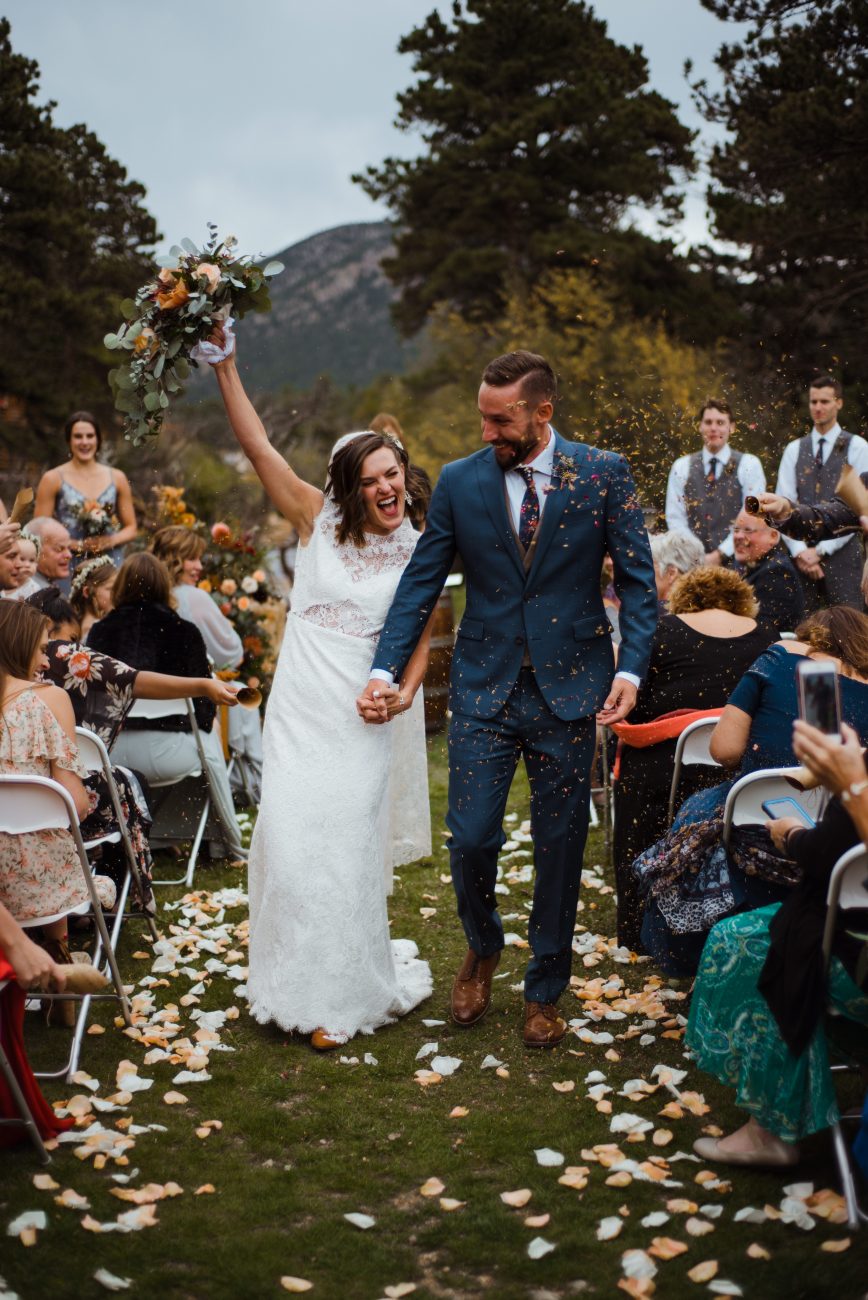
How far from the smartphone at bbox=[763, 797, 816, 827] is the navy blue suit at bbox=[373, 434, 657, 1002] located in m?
0.75

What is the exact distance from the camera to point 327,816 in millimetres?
4352

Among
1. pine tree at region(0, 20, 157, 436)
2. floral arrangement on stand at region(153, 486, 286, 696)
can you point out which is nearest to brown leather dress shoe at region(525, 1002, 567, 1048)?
floral arrangement on stand at region(153, 486, 286, 696)

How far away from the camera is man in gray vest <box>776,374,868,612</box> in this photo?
28.3 ft

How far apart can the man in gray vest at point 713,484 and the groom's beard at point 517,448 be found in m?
4.76

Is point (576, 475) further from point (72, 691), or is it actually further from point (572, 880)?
point (72, 691)

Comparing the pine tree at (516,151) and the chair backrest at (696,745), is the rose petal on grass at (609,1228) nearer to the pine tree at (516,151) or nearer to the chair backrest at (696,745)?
the chair backrest at (696,745)

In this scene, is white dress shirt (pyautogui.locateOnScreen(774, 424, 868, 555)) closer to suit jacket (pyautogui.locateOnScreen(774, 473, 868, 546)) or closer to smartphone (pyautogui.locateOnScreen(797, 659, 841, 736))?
suit jacket (pyautogui.locateOnScreen(774, 473, 868, 546))

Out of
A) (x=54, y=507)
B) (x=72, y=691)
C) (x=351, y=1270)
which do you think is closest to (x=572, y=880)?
(x=351, y=1270)

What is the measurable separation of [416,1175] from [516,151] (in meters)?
26.7

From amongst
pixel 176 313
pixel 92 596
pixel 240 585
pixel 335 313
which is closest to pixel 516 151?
pixel 240 585

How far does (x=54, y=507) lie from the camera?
9227mm

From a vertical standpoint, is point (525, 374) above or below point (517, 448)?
above

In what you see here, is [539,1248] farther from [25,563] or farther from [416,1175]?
[25,563]

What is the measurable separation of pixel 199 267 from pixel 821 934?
3012 millimetres
